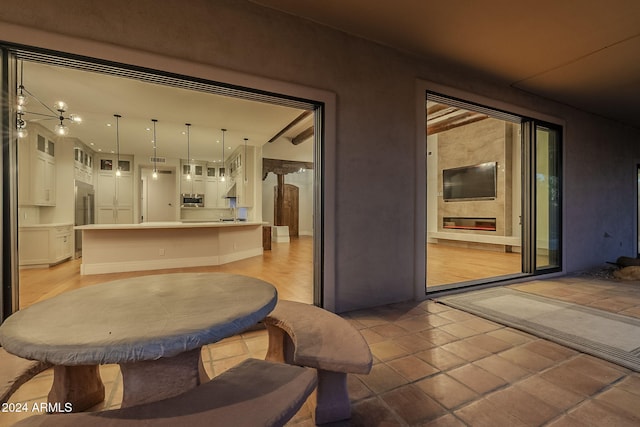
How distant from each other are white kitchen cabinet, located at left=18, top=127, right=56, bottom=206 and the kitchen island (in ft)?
6.41

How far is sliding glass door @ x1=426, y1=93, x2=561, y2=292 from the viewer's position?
4.53m

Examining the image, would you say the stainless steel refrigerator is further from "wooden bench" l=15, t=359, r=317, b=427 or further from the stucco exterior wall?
"wooden bench" l=15, t=359, r=317, b=427

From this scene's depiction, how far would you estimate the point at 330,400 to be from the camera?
4.80 feet

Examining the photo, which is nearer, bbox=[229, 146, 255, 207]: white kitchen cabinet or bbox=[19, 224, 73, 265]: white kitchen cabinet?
bbox=[19, 224, 73, 265]: white kitchen cabinet

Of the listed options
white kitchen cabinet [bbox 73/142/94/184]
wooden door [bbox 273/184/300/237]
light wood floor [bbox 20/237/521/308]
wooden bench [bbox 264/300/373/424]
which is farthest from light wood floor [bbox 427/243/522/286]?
white kitchen cabinet [bbox 73/142/94/184]

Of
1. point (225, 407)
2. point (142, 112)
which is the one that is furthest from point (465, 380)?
point (142, 112)

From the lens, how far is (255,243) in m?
7.25

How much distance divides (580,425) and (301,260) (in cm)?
524

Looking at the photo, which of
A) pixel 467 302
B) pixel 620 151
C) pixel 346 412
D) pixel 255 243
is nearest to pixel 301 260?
pixel 255 243

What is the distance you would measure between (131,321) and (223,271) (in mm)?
4245

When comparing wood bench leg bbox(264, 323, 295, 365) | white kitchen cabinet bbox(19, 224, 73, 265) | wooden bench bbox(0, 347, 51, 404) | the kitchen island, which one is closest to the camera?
wooden bench bbox(0, 347, 51, 404)

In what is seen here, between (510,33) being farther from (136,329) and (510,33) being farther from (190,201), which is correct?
(190,201)

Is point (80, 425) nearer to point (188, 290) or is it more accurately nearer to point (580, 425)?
point (188, 290)

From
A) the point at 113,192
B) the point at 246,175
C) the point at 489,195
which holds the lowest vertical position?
the point at 489,195
